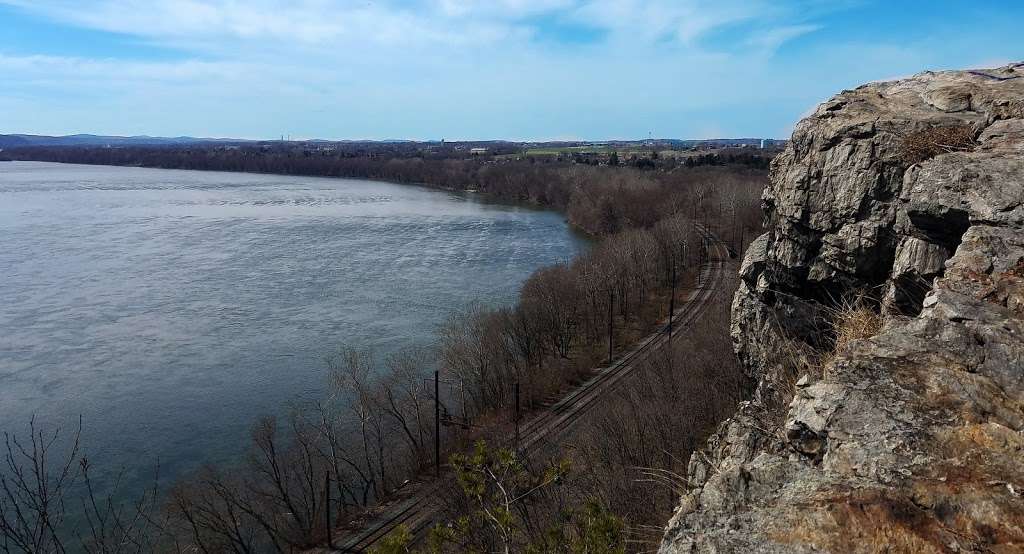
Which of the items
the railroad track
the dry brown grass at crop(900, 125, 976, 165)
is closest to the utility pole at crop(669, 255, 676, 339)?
the railroad track

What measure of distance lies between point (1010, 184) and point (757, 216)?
48.9m

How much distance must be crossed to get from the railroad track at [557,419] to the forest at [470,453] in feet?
2.34

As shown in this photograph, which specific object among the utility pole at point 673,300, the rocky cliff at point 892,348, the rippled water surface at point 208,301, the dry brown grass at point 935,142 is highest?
the dry brown grass at point 935,142

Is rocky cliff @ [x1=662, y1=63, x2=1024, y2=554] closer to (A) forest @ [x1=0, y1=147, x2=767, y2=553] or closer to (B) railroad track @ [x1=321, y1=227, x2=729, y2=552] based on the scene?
(A) forest @ [x1=0, y1=147, x2=767, y2=553]

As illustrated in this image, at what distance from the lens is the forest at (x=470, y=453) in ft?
26.5

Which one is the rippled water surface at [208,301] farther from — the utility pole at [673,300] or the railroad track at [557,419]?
the utility pole at [673,300]

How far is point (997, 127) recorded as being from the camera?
7508 millimetres

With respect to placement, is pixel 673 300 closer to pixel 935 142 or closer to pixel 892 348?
pixel 935 142

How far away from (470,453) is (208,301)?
65.6 ft

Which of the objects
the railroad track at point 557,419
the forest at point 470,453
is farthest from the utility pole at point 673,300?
the forest at point 470,453

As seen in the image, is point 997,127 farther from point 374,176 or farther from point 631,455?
point 374,176

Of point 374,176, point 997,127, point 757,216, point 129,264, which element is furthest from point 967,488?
point 374,176

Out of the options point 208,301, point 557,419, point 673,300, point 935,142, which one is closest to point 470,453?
point 557,419

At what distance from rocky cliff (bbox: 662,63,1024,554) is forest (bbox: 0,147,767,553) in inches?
62.9
